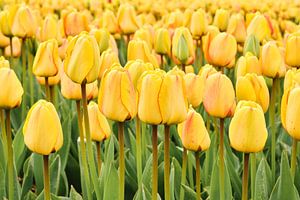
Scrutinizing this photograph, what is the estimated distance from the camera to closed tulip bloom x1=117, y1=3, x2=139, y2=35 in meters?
3.84

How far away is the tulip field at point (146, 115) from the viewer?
1.84 metres

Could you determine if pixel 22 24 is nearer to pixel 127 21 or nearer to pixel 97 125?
pixel 127 21

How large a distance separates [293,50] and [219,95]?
764mm

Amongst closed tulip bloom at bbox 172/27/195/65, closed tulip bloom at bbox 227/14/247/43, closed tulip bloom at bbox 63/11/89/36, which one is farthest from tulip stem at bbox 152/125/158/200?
closed tulip bloom at bbox 63/11/89/36

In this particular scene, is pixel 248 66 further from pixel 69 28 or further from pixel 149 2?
pixel 149 2

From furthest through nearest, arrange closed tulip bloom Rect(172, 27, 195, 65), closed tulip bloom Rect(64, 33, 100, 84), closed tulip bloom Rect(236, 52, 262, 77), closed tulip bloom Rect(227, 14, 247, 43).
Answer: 1. closed tulip bloom Rect(227, 14, 247, 43)
2. closed tulip bloom Rect(172, 27, 195, 65)
3. closed tulip bloom Rect(236, 52, 262, 77)
4. closed tulip bloom Rect(64, 33, 100, 84)

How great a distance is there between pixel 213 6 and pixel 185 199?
Answer: 421 centimetres

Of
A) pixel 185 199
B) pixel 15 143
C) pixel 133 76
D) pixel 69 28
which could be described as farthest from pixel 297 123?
pixel 69 28

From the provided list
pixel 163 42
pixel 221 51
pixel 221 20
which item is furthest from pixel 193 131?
pixel 221 20

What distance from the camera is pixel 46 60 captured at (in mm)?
2584

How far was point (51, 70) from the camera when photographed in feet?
8.54

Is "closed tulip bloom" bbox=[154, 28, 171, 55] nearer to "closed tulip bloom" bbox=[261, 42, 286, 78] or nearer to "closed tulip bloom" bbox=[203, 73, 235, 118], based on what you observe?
"closed tulip bloom" bbox=[261, 42, 286, 78]

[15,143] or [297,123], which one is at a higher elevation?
[297,123]

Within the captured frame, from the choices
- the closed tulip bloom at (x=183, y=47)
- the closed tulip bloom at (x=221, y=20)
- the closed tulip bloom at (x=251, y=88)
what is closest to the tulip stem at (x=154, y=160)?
the closed tulip bloom at (x=251, y=88)
